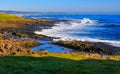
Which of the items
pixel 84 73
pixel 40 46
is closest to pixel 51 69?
pixel 84 73

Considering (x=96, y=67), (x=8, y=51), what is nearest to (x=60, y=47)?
(x=8, y=51)

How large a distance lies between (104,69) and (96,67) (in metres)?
0.63

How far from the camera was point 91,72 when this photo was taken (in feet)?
57.0

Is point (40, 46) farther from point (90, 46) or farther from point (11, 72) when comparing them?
point (11, 72)

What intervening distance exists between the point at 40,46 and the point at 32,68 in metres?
25.0

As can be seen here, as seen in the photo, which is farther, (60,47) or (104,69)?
(60,47)

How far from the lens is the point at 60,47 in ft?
138

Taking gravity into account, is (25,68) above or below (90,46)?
above

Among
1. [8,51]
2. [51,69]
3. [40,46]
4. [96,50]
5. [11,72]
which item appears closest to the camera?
[11,72]

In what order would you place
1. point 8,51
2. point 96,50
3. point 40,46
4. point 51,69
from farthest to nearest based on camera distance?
point 40,46, point 96,50, point 8,51, point 51,69

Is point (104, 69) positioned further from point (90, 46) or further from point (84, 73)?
point (90, 46)

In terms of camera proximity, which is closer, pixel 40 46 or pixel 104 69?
→ pixel 104 69

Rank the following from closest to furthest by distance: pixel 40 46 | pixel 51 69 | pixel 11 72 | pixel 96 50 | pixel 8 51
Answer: pixel 11 72 < pixel 51 69 < pixel 8 51 < pixel 96 50 < pixel 40 46

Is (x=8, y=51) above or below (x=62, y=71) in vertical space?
below
